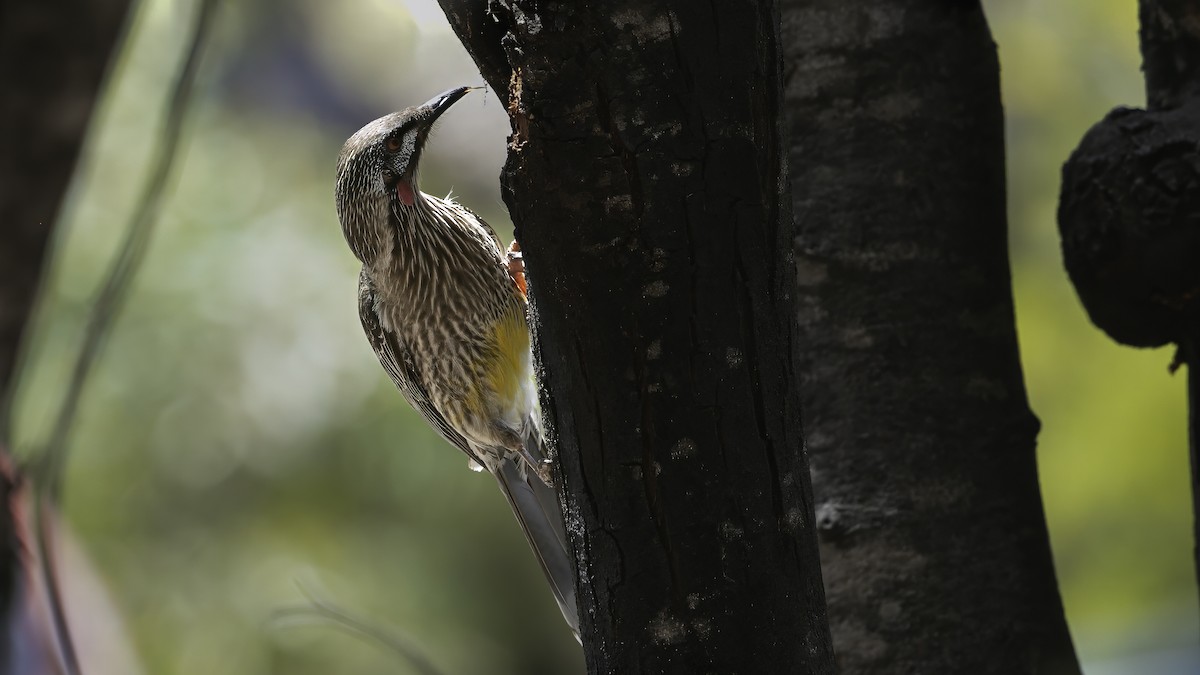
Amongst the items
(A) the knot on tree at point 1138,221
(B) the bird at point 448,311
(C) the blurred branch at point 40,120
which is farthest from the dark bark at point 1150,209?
(C) the blurred branch at point 40,120

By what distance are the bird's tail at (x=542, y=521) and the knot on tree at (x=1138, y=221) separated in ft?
2.97

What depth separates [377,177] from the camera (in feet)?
7.32

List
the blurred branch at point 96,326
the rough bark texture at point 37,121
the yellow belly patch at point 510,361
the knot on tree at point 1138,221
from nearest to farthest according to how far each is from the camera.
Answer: the blurred branch at point 96,326 → the rough bark texture at point 37,121 → the knot on tree at point 1138,221 → the yellow belly patch at point 510,361

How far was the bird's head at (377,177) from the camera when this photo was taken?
85.1 inches

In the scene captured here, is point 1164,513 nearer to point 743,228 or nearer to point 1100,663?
point 1100,663

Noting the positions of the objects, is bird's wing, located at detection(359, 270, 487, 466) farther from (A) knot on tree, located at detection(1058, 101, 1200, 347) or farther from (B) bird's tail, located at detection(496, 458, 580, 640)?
(A) knot on tree, located at detection(1058, 101, 1200, 347)

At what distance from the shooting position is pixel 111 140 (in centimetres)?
546

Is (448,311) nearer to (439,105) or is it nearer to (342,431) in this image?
(439,105)

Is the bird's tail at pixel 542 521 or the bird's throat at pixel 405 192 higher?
the bird's throat at pixel 405 192

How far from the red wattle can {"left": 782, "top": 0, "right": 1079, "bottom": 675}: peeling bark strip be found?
86 centimetres

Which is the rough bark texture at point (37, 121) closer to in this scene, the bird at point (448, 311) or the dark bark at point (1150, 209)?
the bird at point (448, 311)

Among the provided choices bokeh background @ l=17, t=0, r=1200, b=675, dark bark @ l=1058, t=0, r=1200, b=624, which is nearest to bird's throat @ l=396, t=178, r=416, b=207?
dark bark @ l=1058, t=0, r=1200, b=624

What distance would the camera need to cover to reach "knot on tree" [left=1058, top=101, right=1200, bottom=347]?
1.45m

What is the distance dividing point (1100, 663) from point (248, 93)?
4.46 m
